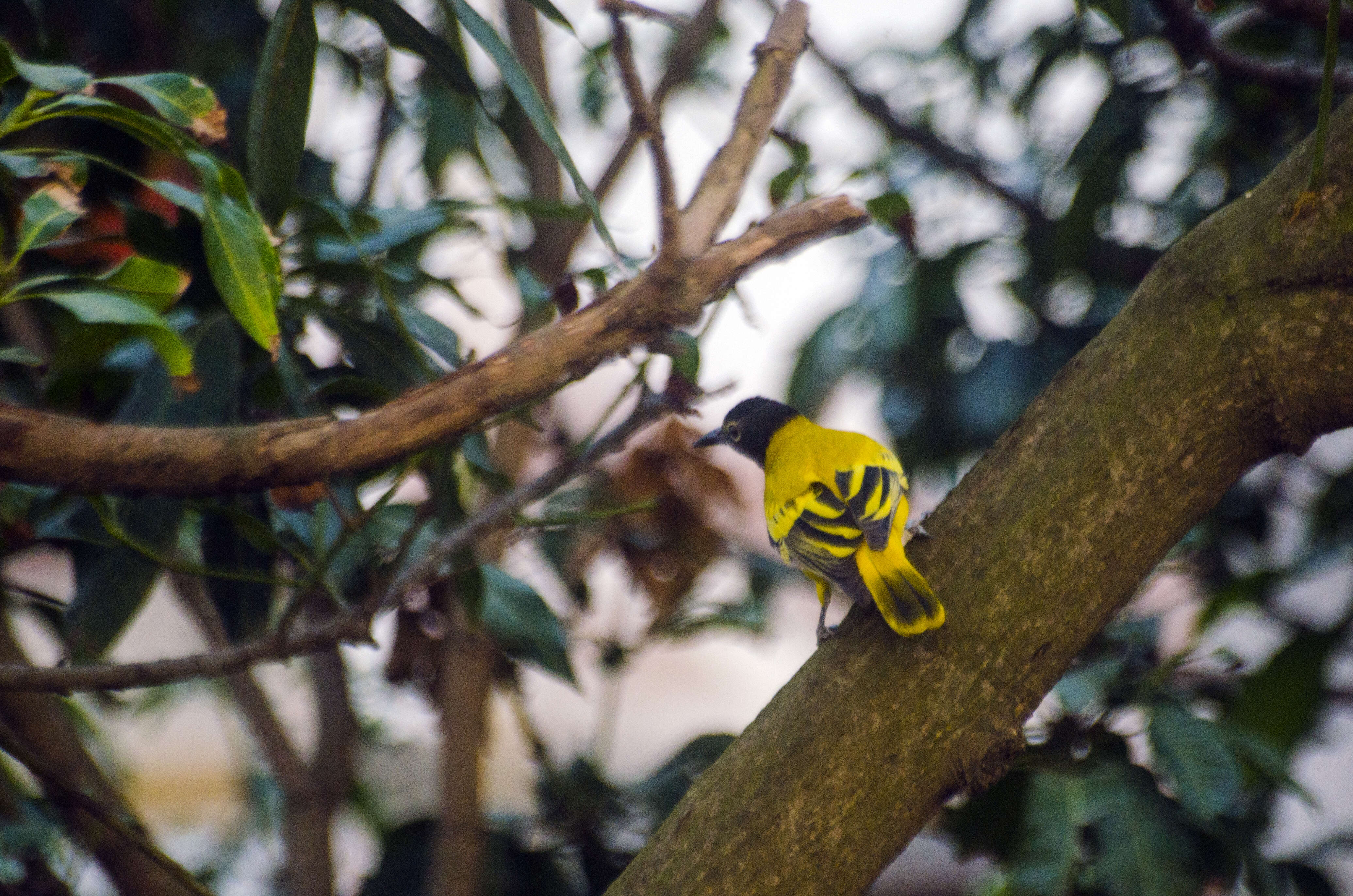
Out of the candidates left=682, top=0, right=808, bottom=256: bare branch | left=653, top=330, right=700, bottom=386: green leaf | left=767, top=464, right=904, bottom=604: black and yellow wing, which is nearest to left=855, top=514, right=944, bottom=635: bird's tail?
Result: left=767, top=464, right=904, bottom=604: black and yellow wing

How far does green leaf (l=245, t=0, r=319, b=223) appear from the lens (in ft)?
4.22

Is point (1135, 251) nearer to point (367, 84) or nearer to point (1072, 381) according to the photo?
point (1072, 381)

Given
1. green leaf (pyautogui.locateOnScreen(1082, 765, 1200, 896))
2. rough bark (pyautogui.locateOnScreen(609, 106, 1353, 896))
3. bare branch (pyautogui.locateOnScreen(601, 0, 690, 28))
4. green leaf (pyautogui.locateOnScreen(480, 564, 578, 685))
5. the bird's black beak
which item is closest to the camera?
bare branch (pyautogui.locateOnScreen(601, 0, 690, 28))

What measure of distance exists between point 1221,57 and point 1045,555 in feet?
4.57

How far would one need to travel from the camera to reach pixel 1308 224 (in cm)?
120

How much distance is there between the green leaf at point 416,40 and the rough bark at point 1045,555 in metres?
0.89

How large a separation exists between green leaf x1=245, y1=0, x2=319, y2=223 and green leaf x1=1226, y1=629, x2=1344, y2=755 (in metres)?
2.21

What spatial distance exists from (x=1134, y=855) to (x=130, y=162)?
→ 207 cm

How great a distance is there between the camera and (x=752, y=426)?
2578 millimetres

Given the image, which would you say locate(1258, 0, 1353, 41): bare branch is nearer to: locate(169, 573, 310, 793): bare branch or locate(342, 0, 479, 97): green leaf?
locate(342, 0, 479, 97): green leaf

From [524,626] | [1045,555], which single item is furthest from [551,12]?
[524,626]

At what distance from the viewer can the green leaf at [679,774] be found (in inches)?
83.3

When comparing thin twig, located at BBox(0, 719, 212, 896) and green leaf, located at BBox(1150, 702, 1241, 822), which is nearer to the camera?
thin twig, located at BBox(0, 719, 212, 896)

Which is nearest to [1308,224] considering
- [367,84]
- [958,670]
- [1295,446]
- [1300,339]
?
[1300,339]
